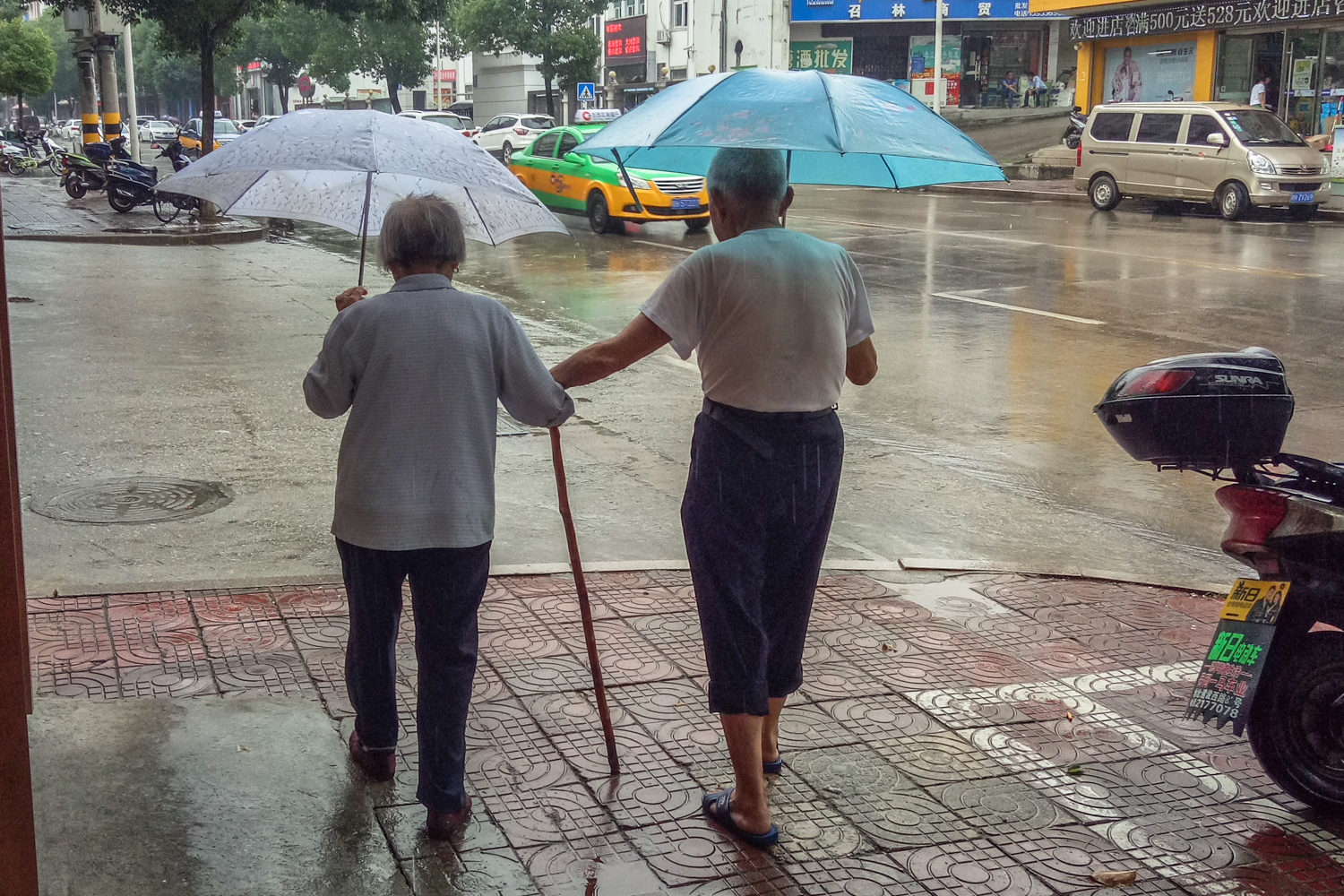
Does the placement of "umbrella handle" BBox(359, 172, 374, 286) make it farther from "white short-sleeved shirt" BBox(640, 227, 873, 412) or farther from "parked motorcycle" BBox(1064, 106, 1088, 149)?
"parked motorcycle" BBox(1064, 106, 1088, 149)

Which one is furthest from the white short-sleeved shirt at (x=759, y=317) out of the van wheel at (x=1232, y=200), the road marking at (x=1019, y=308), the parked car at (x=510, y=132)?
the parked car at (x=510, y=132)

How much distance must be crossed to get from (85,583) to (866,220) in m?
19.6

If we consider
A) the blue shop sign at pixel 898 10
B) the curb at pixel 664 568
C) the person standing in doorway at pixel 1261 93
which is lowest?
the curb at pixel 664 568

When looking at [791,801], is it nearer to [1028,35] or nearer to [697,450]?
[697,450]

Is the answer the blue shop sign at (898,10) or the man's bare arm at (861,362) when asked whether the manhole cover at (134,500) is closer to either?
the man's bare arm at (861,362)

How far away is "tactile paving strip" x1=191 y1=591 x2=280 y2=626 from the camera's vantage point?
5.15 meters

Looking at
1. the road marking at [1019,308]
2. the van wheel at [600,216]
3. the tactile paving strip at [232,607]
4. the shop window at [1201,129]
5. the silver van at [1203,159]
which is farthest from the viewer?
the shop window at [1201,129]

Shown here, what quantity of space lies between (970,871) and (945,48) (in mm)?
51845

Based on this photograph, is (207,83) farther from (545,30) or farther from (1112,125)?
(545,30)

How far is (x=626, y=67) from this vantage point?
59.9 meters

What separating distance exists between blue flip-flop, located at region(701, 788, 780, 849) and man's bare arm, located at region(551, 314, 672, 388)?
1233mm

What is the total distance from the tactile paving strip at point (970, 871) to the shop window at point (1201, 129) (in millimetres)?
22359

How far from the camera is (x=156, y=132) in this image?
62.2 meters

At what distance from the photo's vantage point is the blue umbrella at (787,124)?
12.0 feet
